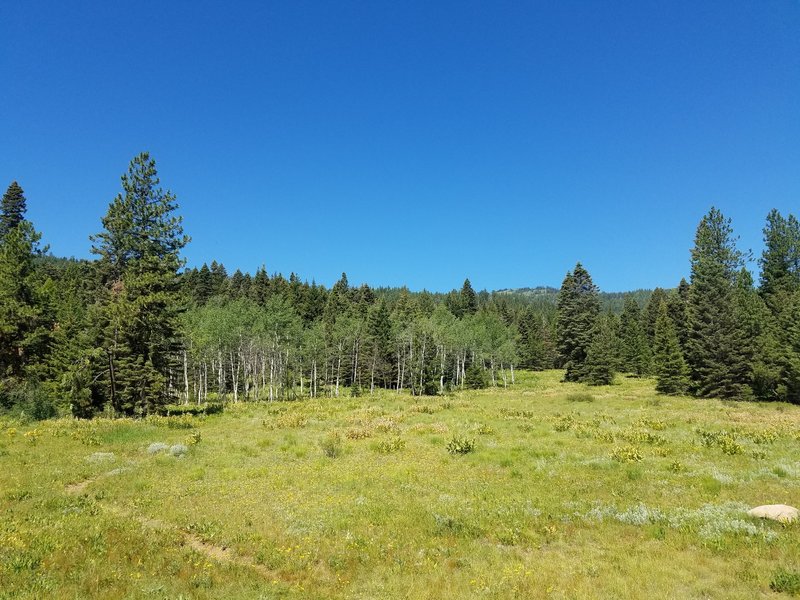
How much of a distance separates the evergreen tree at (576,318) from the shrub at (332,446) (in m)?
66.5

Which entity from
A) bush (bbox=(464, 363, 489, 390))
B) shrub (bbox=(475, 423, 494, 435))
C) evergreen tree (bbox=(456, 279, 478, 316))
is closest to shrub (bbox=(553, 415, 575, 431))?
shrub (bbox=(475, 423, 494, 435))

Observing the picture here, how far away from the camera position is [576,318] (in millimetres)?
87875

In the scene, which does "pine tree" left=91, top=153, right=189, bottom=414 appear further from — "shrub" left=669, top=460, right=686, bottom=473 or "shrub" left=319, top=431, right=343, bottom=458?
"shrub" left=669, top=460, right=686, bottom=473

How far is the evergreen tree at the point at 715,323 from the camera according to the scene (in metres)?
54.2

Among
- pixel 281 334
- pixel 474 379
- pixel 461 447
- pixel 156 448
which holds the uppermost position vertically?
pixel 281 334

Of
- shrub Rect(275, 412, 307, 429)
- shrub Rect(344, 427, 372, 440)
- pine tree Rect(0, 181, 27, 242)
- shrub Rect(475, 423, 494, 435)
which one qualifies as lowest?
shrub Rect(275, 412, 307, 429)

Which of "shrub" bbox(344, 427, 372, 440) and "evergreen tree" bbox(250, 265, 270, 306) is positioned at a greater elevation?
"evergreen tree" bbox(250, 265, 270, 306)

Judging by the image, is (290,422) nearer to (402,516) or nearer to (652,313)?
(402,516)

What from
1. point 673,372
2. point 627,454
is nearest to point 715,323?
point 673,372

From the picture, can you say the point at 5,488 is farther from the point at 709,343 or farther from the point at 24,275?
the point at 709,343

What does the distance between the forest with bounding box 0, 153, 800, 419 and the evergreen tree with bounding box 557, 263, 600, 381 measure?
0.31m

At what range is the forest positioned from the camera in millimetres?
37625

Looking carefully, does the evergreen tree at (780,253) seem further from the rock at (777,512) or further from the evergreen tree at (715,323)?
the rock at (777,512)

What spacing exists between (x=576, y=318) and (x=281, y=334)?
189 feet
